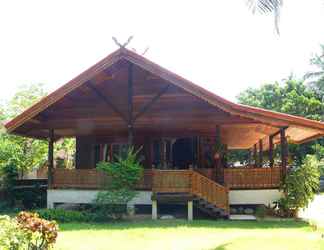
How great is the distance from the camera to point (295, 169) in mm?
16234

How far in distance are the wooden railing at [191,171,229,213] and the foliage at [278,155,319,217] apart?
227 cm

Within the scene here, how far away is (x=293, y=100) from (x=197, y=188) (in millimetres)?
28331

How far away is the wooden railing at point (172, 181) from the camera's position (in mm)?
15391

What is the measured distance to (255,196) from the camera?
1644 centimetres

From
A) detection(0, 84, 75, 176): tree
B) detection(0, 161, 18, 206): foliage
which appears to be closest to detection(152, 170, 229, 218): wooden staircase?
detection(0, 161, 18, 206): foliage

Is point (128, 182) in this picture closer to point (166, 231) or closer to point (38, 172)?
point (166, 231)

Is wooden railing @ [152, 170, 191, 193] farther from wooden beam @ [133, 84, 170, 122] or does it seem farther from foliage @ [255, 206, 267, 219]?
foliage @ [255, 206, 267, 219]

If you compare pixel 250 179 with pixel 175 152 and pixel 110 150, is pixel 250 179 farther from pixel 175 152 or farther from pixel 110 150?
pixel 110 150

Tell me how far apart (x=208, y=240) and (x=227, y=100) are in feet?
18.7

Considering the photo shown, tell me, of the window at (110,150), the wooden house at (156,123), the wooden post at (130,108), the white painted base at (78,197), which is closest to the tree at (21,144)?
the wooden house at (156,123)

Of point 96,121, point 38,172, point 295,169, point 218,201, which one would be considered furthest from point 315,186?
point 38,172

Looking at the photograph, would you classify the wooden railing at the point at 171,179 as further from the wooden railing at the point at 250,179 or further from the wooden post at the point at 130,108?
the wooden post at the point at 130,108

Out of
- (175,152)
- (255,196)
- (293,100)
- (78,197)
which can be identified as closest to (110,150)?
(175,152)

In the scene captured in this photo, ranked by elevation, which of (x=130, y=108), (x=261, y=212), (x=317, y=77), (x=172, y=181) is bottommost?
(x=261, y=212)
